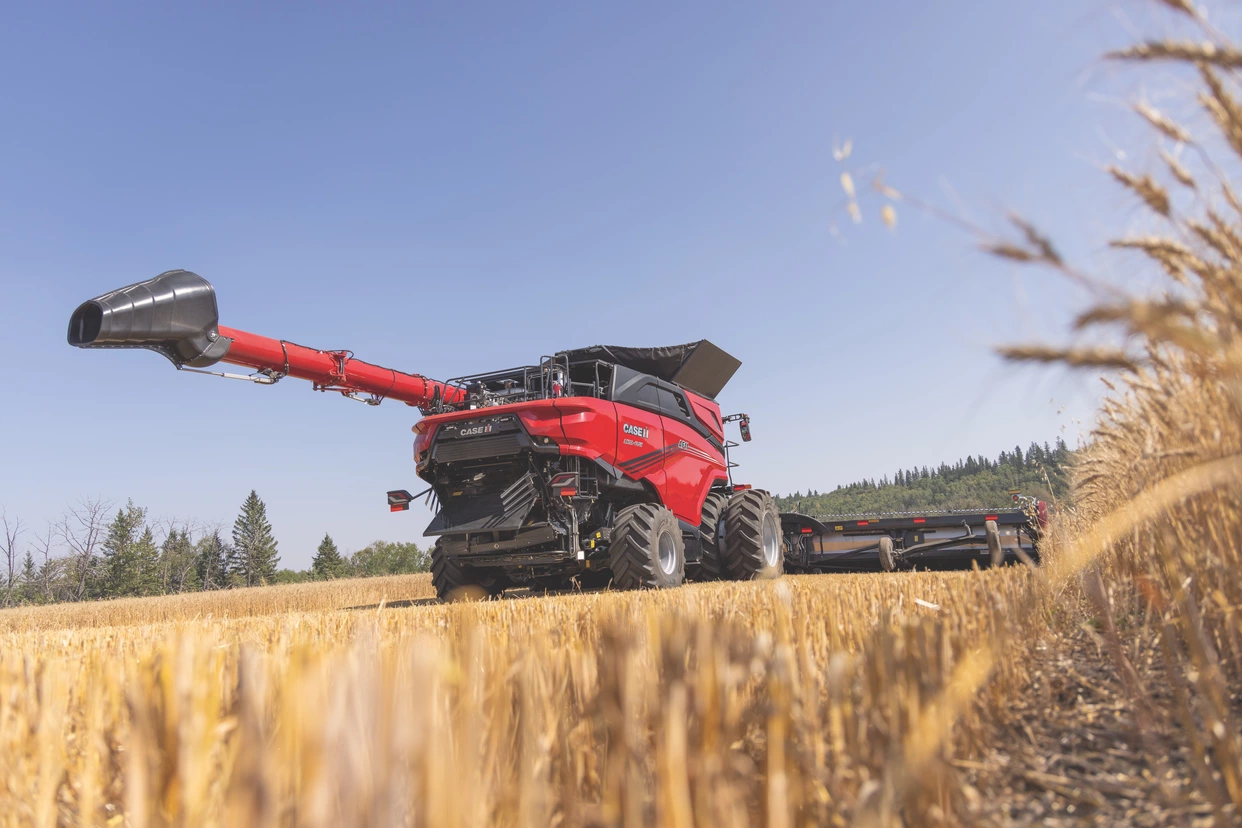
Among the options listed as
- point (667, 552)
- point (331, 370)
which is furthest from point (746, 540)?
point (331, 370)

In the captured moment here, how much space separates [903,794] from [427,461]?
7302 millimetres

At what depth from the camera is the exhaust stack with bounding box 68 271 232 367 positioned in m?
5.55

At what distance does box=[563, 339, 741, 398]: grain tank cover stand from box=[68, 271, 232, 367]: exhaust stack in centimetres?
411

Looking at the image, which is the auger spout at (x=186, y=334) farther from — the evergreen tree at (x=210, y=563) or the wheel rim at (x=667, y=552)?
the evergreen tree at (x=210, y=563)

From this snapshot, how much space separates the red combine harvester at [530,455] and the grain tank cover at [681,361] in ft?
0.32

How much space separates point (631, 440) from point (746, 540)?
2527mm

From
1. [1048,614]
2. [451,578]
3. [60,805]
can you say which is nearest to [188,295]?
[451,578]

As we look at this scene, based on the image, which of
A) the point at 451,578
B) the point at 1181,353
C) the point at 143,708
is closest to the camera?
the point at 143,708

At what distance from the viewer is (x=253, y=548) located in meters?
77.9

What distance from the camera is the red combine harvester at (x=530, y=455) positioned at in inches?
252

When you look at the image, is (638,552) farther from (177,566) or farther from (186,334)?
(177,566)

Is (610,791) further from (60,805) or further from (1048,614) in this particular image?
(1048,614)

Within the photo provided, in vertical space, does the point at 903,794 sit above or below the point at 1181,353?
below

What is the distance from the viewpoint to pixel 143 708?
3.33 ft
